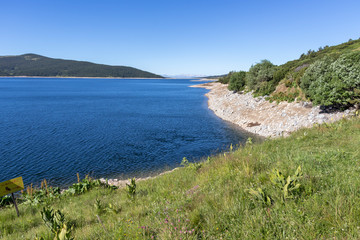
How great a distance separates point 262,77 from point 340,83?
75.9 feet

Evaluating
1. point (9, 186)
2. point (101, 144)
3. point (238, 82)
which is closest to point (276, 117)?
point (101, 144)

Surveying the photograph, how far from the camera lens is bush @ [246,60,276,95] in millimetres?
39975

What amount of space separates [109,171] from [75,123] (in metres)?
21.1

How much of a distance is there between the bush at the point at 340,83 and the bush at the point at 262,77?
15.9 metres

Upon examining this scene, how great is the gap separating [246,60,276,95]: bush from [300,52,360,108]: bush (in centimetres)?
1586

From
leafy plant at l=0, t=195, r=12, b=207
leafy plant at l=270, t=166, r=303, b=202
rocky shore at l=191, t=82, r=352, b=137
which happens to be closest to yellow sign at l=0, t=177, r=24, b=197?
leafy plant at l=0, t=195, r=12, b=207

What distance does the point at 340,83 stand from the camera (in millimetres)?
20703

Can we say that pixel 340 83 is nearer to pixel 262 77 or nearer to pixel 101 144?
pixel 262 77

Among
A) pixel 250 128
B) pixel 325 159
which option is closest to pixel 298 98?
pixel 250 128

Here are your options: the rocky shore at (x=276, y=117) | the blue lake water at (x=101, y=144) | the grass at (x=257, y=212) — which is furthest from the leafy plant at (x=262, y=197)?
the rocky shore at (x=276, y=117)

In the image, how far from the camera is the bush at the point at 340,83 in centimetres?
2019

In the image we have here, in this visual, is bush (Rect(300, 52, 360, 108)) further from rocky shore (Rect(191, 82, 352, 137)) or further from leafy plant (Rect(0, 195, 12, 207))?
leafy plant (Rect(0, 195, 12, 207))

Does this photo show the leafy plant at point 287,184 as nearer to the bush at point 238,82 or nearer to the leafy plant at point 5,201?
the leafy plant at point 5,201

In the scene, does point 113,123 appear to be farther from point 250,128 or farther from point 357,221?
point 357,221
